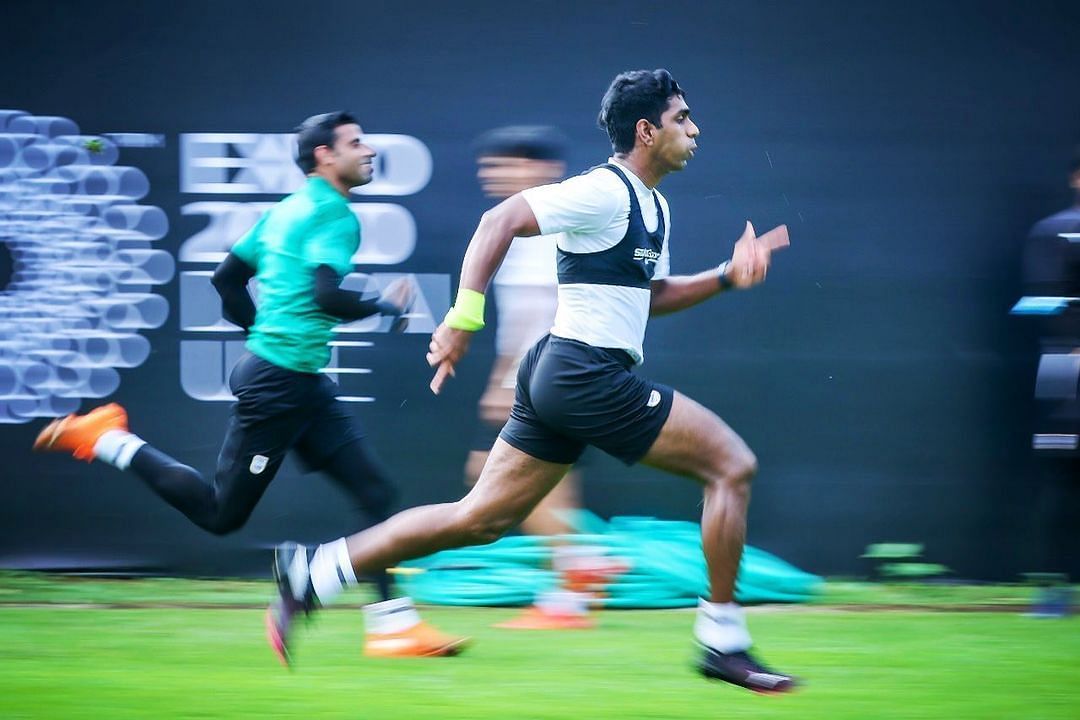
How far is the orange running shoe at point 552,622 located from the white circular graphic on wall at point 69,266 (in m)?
2.35

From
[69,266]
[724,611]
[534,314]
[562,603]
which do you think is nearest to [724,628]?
[724,611]

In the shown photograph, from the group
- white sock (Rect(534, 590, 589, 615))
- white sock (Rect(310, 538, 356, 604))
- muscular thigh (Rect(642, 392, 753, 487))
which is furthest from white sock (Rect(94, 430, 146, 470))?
muscular thigh (Rect(642, 392, 753, 487))

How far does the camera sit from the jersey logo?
16.1ft

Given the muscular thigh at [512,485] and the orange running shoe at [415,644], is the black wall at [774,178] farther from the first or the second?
the muscular thigh at [512,485]

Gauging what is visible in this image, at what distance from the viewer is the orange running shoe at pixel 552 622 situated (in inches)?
249

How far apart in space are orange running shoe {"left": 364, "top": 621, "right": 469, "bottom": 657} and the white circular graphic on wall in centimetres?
247

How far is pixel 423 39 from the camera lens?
7.26 m

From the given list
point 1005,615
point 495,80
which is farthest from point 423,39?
point 1005,615

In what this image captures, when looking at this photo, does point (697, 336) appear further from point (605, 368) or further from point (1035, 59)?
point (605, 368)

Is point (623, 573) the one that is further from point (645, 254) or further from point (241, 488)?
point (645, 254)

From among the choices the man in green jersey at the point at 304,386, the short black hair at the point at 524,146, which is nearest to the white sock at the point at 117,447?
the man in green jersey at the point at 304,386

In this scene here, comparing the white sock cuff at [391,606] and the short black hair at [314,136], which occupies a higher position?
the short black hair at [314,136]

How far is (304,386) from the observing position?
5629 mm

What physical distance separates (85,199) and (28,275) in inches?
17.9
